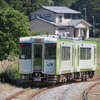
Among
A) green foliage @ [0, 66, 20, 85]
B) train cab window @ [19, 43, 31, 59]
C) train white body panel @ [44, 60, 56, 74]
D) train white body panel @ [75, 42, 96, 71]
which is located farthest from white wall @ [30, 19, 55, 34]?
train white body panel @ [44, 60, 56, 74]

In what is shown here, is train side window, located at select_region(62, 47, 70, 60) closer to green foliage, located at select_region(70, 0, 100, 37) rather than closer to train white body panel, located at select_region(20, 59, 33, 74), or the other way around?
train white body panel, located at select_region(20, 59, 33, 74)

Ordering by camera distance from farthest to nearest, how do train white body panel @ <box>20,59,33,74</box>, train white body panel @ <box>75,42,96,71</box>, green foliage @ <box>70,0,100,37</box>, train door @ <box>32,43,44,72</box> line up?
green foliage @ <box>70,0,100,37</box> → train white body panel @ <box>75,42,96,71</box> → train white body panel @ <box>20,59,33,74</box> → train door @ <box>32,43,44,72</box>

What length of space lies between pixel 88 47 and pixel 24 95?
9289 millimetres

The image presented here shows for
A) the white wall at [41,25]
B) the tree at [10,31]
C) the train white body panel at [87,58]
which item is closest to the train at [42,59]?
the train white body panel at [87,58]

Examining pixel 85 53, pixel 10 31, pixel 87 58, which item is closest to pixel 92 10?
pixel 10 31

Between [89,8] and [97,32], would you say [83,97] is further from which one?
[89,8]

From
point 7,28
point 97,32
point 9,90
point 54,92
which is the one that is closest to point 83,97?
point 54,92

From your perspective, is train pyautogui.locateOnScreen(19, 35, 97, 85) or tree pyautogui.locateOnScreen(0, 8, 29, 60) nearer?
train pyautogui.locateOnScreen(19, 35, 97, 85)

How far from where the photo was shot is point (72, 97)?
1526 centimetres

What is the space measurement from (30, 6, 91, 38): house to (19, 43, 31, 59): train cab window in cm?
4837

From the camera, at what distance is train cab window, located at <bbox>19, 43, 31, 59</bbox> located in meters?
19.1

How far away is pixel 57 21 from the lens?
233 ft

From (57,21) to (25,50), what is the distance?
172 ft

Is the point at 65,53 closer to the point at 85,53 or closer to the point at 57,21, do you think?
the point at 85,53
